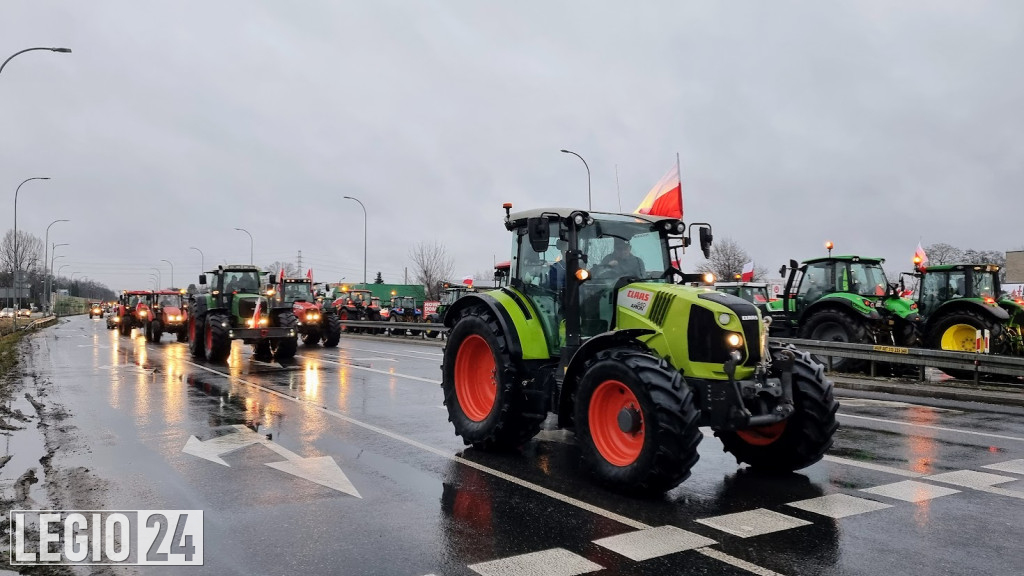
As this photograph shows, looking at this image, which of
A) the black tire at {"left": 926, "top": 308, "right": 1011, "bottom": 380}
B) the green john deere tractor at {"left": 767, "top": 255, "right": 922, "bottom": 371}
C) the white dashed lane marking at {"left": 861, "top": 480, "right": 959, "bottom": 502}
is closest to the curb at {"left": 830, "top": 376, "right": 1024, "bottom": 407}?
the green john deere tractor at {"left": 767, "top": 255, "right": 922, "bottom": 371}

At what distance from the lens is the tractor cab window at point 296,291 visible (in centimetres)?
2631

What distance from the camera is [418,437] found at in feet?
27.8

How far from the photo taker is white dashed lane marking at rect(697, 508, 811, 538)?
5.09m

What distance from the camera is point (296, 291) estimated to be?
26.8 metres

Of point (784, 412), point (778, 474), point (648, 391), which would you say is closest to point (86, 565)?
point (648, 391)

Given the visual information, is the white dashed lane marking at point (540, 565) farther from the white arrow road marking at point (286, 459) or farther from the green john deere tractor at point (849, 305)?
the green john deere tractor at point (849, 305)

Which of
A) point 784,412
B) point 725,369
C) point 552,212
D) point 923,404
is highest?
point 552,212

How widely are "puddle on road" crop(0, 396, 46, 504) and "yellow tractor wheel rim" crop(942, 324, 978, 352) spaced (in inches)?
617

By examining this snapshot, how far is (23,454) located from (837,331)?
47.9 feet

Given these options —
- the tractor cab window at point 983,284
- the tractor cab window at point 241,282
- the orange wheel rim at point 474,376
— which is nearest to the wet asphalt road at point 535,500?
the orange wheel rim at point 474,376

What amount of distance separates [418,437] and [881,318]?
1114 cm

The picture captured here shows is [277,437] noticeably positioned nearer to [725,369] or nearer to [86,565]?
[86,565]

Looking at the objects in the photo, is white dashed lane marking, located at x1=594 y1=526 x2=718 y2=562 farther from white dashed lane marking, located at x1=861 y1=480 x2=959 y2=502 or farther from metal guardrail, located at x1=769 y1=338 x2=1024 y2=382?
metal guardrail, located at x1=769 y1=338 x2=1024 y2=382
